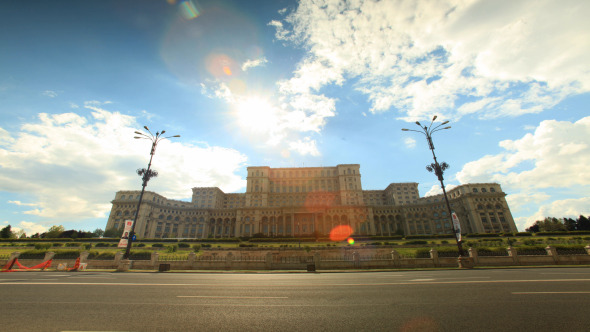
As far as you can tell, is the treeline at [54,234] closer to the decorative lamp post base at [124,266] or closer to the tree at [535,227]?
the decorative lamp post base at [124,266]

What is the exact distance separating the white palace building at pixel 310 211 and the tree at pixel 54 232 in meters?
21.3

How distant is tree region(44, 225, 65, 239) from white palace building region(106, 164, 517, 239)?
69.9ft

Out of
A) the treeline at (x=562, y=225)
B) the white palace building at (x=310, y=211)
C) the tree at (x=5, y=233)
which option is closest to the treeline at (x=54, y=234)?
the tree at (x=5, y=233)

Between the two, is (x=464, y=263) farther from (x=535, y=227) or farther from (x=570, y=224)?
(x=535, y=227)

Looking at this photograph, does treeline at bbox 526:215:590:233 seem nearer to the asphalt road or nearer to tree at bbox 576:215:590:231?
tree at bbox 576:215:590:231

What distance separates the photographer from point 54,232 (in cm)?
6175

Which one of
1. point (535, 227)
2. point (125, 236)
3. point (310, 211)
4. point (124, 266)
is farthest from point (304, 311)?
point (535, 227)

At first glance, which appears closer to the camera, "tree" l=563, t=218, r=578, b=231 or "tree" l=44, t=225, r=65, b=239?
"tree" l=44, t=225, r=65, b=239

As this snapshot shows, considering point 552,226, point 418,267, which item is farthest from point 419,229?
point 418,267

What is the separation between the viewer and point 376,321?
479cm

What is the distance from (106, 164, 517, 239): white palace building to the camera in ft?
280

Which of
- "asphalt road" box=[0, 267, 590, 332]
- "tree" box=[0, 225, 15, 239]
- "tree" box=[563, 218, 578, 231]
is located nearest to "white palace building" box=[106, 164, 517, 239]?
"tree" box=[563, 218, 578, 231]

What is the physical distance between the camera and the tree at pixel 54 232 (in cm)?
5959

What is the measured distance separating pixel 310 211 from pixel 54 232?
77317 mm
